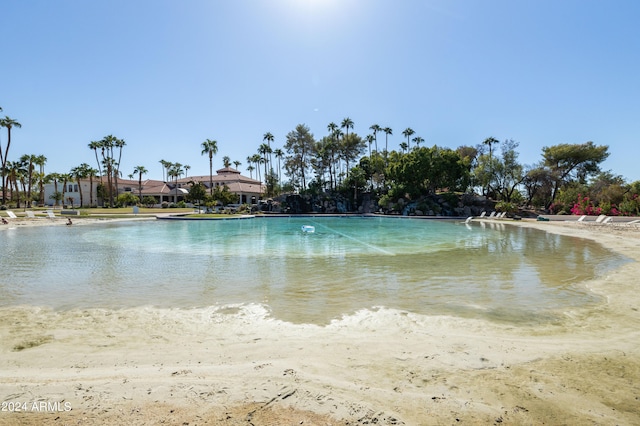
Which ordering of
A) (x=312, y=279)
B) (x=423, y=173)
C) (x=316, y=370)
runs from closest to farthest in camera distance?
(x=316, y=370)
(x=312, y=279)
(x=423, y=173)

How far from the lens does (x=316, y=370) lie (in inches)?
147

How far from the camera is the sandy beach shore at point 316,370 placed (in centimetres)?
288

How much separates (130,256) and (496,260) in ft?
47.2

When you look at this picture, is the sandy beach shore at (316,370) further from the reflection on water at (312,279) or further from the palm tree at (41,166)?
the palm tree at (41,166)

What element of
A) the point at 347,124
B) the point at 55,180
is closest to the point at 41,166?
the point at 55,180

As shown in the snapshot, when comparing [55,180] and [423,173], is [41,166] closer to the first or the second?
[55,180]

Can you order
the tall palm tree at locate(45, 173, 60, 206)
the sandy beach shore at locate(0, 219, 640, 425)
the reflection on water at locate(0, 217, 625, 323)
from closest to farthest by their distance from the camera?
1. the sandy beach shore at locate(0, 219, 640, 425)
2. the reflection on water at locate(0, 217, 625, 323)
3. the tall palm tree at locate(45, 173, 60, 206)

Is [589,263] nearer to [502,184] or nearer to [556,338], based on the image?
[556,338]

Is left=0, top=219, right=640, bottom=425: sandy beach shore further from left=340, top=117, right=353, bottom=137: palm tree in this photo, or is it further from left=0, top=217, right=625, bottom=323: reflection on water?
left=340, top=117, right=353, bottom=137: palm tree

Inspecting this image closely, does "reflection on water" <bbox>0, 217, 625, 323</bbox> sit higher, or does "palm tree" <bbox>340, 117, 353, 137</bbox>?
"palm tree" <bbox>340, 117, 353, 137</bbox>

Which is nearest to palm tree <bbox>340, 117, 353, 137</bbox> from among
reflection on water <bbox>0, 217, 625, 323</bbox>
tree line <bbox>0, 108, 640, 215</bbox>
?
tree line <bbox>0, 108, 640, 215</bbox>

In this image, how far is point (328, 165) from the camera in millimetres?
65438

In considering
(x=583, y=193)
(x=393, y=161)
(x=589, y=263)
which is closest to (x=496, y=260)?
(x=589, y=263)

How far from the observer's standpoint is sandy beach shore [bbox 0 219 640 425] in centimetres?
288
